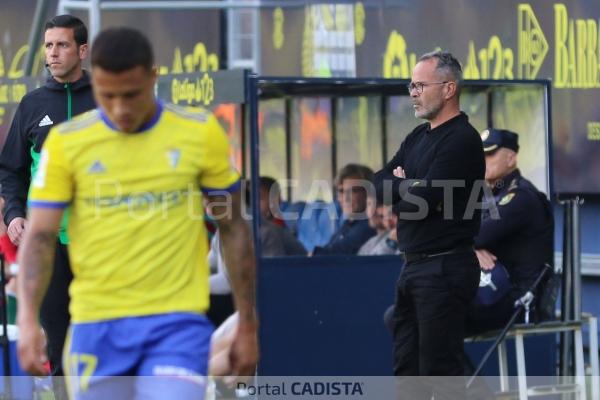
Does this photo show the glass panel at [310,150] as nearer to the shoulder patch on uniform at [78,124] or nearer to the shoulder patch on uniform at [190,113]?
the shoulder patch on uniform at [190,113]

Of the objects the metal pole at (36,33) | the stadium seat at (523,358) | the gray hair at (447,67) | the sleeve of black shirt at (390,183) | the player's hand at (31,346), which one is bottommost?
the stadium seat at (523,358)

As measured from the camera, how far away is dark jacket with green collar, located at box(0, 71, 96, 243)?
6.60 m

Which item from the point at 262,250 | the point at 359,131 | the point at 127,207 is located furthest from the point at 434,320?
the point at 359,131

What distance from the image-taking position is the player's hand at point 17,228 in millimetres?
6562

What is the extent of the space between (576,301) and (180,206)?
480 cm

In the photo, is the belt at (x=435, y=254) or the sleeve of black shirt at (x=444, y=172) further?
the belt at (x=435, y=254)

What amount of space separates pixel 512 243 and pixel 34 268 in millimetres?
4297

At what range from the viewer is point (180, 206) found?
15.4 feet

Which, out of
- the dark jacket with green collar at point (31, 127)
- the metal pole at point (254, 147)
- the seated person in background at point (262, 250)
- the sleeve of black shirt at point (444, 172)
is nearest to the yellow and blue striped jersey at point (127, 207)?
the dark jacket with green collar at point (31, 127)

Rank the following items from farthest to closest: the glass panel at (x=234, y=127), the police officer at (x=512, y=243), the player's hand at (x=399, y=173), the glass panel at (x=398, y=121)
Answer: the glass panel at (x=234, y=127)
the glass panel at (x=398, y=121)
the police officer at (x=512, y=243)
the player's hand at (x=399, y=173)

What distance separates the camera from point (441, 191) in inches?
269

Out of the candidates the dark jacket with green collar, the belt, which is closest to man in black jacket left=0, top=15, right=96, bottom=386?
the dark jacket with green collar

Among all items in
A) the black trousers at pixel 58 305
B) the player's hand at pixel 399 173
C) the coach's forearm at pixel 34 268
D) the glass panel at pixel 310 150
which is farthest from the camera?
the glass panel at pixel 310 150

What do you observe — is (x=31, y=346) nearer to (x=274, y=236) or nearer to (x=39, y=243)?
(x=39, y=243)
